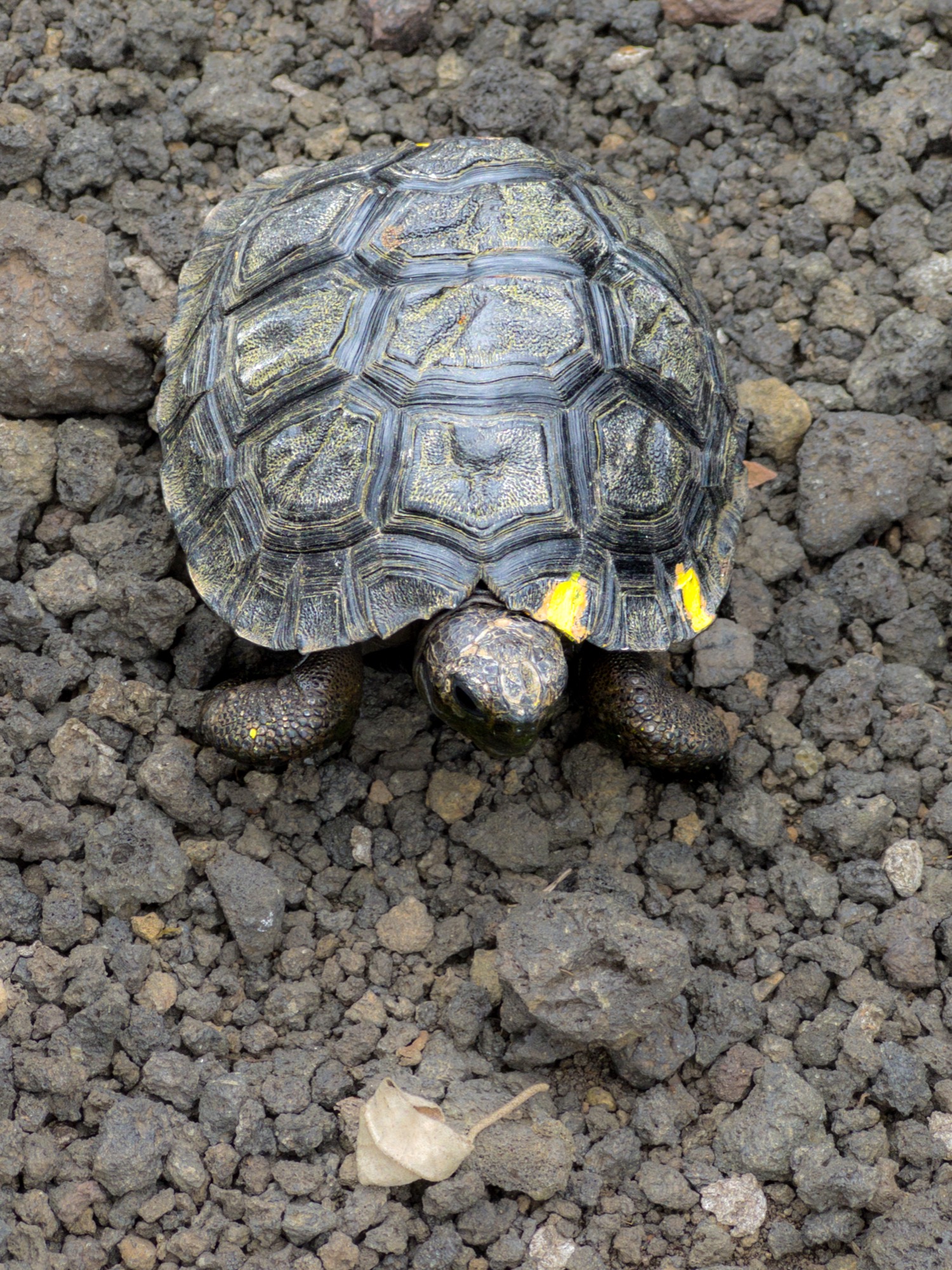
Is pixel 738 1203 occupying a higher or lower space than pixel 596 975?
lower

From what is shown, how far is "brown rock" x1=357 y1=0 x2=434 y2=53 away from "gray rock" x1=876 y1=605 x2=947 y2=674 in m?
3.17

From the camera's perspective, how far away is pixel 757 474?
4438 mm

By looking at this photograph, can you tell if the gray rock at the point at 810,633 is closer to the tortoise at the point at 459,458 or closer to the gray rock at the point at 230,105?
the tortoise at the point at 459,458

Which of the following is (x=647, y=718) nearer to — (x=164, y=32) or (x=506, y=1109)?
(x=506, y=1109)

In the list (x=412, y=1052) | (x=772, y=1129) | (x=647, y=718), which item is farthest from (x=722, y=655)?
(x=412, y=1052)

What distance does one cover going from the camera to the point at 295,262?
12.7 feet

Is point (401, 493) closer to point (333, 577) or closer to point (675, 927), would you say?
point (333, 577)

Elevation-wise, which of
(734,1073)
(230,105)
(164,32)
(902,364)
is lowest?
(734,1073)

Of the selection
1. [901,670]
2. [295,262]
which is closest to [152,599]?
[295,262]

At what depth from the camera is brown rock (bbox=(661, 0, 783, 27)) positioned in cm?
502

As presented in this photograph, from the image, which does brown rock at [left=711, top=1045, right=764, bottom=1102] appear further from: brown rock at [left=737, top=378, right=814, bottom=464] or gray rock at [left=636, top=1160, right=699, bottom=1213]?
brown rock at [left=737, top=378, right=814, bottom=464]

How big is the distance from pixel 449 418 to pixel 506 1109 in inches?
75.7

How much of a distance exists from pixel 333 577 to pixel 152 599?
2.30 feet

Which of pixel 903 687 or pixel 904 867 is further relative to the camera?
pixel 903 687
